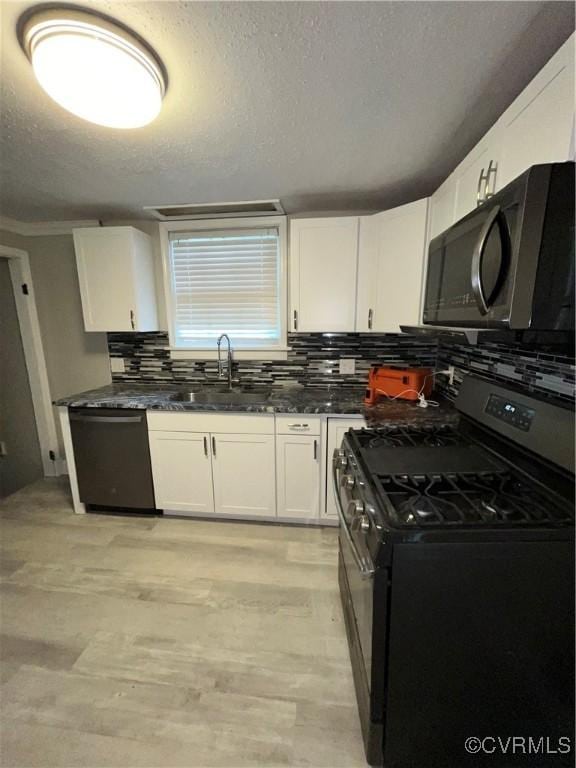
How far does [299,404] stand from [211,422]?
0.65 m

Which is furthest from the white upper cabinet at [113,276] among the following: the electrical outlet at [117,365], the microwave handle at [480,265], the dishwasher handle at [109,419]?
the microwave handle at [480,265]

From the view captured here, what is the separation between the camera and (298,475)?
218cm

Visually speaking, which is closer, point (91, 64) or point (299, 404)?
point (91, 64)

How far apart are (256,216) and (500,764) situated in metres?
3.08

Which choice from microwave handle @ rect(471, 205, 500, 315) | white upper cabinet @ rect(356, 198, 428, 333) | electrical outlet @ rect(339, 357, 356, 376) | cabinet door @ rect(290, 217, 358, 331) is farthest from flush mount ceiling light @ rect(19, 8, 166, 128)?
electrical outlet @ rect(339, 357, 356, 376)

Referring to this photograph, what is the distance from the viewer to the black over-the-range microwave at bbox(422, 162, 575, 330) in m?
0.75

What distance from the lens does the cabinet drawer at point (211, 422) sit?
2.15 metres

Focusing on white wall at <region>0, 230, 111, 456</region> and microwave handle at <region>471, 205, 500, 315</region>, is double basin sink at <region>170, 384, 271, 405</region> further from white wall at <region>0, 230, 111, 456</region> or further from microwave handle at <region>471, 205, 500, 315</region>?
microwave handle at <region>471, 205, 500, 315</region>

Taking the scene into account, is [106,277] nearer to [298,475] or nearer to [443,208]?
[298,475]

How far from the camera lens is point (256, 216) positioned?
2.45m

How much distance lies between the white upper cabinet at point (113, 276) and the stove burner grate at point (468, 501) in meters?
2.32

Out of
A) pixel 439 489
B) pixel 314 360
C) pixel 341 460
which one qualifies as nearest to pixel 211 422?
pixel 314 360

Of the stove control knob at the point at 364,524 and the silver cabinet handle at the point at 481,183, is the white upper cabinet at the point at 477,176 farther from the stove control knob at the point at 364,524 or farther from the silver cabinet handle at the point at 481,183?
the stove control knob at the point at 364,524

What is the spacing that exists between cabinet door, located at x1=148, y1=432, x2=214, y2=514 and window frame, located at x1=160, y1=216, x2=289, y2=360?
80 centimetres
